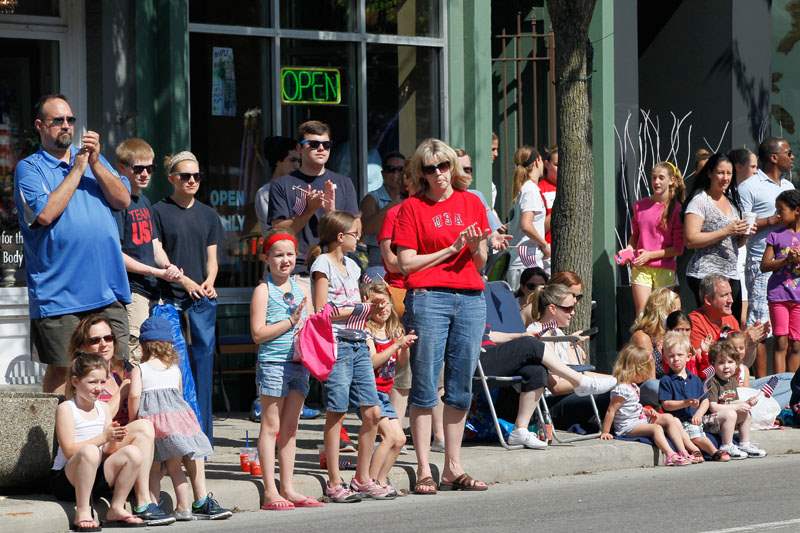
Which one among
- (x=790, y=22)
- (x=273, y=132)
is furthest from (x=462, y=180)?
(x=790, y=22)

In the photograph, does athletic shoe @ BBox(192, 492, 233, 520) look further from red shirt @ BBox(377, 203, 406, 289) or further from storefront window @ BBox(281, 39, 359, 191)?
storefront window @ BBox(281, 39, 359, 191)

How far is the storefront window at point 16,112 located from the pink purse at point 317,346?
3.99 metres

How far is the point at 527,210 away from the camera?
13445 mm

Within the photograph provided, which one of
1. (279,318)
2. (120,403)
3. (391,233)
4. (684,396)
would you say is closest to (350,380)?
(279,318)

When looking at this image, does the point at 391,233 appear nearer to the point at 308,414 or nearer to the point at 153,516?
the point at 153,516

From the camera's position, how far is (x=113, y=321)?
886cm

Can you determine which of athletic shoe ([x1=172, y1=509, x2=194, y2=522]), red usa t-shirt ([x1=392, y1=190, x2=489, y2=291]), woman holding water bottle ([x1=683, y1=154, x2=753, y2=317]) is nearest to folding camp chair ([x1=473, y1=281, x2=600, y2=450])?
red usa t-shirt ([x1=392, y1=190, x2=489, y2=291])

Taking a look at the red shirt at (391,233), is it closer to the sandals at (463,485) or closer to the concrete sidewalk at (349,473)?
the concrete sidewalk at (349,473)

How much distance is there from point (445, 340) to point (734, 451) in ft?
9.38

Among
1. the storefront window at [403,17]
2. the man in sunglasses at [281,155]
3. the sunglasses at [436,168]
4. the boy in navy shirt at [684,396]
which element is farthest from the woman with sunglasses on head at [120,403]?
the storefront window at [403,17]

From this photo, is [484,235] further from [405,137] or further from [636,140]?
[636,140]

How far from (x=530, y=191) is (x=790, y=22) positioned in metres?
5.85

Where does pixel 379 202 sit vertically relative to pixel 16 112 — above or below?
below

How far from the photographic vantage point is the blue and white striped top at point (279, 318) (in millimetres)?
8914
